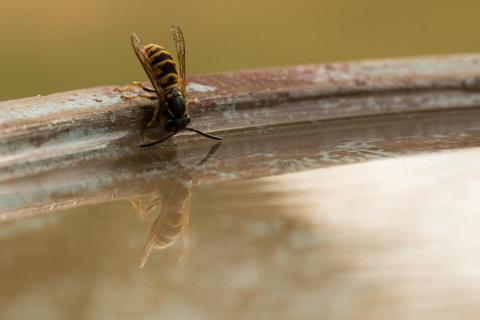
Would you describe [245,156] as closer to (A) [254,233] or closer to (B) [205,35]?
(A) [254,233]

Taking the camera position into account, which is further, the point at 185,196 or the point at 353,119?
the point at 353,119

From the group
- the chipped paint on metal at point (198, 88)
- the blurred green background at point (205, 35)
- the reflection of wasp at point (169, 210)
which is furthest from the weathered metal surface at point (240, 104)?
the blurred green background at point (205, 35)

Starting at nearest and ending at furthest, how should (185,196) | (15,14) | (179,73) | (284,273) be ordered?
(284,273) → (185,196) → (179,73) → (15,14)

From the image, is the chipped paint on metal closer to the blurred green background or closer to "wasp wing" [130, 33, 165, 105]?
"wasp wing" [130, 33, 165, 105]

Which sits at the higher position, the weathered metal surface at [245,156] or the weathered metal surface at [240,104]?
the weathered metal surface at [240,104]

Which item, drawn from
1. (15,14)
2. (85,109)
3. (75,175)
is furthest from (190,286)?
(15,14)

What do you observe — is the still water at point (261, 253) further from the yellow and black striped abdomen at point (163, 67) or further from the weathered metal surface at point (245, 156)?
the yellow and black striped abdomen at point (163, 67)

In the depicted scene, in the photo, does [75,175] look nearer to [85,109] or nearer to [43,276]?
[85,109]
